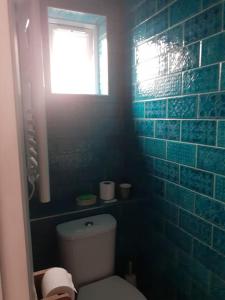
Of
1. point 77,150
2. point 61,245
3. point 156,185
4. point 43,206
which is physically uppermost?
point 77,150

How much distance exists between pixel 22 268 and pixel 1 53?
0.95 feet

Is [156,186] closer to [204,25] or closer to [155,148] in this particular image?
[155,148]

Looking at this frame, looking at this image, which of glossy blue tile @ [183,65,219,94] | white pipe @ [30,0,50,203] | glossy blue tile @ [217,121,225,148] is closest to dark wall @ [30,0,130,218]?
glossy blue tile @ [183,65,219,94]

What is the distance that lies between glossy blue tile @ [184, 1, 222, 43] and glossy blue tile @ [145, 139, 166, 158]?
597 millimetres

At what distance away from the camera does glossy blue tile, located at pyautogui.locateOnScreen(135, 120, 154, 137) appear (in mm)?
1505

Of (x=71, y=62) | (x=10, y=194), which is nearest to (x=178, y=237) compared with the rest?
(x=10, y=194)

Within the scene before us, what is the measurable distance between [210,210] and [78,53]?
1513 mm

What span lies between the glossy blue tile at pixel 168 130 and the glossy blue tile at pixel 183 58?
0.29 m

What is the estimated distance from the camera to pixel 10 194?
0.97 feet

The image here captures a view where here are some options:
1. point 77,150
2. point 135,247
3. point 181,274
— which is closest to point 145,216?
point 135,247

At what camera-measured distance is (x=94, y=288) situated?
1.35m

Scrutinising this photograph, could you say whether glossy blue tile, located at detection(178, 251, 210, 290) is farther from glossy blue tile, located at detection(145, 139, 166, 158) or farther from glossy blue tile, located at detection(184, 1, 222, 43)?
glossy blue tile, located at detection(184, 1, 222, 43)

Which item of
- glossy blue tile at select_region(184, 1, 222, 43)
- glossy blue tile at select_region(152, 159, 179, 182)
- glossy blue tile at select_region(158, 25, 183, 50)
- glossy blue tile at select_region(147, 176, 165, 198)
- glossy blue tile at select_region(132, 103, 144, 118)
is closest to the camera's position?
glossy blue tile at select_region(184, 1, 222, 43)

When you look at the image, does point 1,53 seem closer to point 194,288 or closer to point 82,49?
point 194,288
